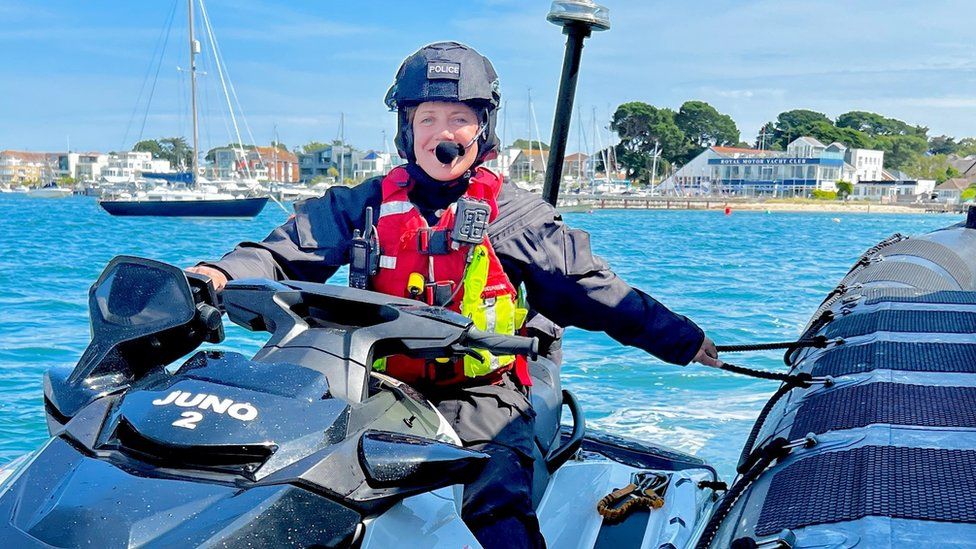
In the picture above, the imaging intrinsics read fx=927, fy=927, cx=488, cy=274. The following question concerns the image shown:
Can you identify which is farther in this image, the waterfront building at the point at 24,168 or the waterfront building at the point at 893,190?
the waterfront building at the point at 24,168

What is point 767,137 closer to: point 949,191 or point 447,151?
point 949,191

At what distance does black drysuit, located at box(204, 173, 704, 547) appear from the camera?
7.16ft

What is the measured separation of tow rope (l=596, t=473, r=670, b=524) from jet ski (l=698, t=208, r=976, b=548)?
0.29m

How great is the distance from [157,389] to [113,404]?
5.0 inches

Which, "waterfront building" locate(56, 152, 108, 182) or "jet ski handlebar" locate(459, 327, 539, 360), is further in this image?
"waterfront building" locate(56, 152, 108, 182)

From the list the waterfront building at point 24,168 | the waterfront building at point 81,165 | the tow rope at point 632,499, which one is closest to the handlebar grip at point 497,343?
the tow rope at point 632,499

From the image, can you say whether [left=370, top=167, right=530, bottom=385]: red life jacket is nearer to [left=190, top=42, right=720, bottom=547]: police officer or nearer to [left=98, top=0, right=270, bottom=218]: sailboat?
[left=190, top=42, right=720, bottom=547]: police officer

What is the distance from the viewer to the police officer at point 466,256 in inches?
86.0

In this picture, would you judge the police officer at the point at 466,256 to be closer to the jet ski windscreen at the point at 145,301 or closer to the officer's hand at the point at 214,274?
the officer's hand at the point at 214,274

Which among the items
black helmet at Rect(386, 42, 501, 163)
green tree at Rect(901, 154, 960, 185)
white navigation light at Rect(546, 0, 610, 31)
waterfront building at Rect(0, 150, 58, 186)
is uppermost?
green tree at Rect(901, 154, 960, 185)

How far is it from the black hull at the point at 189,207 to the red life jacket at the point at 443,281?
4134 centimetres

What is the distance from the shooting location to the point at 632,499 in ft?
8.40

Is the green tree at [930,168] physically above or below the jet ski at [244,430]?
above

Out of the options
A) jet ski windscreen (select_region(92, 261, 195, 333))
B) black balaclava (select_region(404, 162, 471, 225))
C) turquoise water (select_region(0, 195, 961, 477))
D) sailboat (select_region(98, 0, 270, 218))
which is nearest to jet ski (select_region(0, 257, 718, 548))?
jet ski windscreen (select_region(92, 261, 195, 333))
